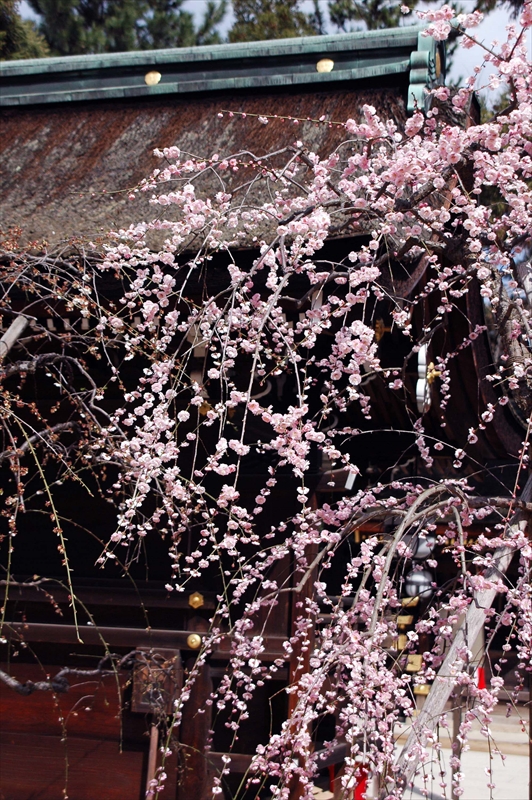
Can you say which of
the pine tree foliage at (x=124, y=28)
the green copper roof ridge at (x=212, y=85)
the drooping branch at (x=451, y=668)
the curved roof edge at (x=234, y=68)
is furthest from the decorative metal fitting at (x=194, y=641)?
the pine tree foliage at (x=124, y=28)

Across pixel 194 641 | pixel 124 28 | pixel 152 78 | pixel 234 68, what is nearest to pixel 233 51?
pixel 234 68

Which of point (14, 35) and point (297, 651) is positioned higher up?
point (14, 35)

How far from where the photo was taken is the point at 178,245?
11.9ft

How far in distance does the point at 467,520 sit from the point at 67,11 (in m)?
14.6

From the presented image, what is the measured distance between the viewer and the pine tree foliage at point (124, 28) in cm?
1439

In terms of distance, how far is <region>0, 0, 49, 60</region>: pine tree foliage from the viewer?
12.6 meters

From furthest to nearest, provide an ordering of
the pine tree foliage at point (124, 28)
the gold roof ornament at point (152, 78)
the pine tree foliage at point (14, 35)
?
the pine tree foliage at point (124, 28) < the pine tree foliage at point (14, 35) < the gold roof ornament at point (152, 78)

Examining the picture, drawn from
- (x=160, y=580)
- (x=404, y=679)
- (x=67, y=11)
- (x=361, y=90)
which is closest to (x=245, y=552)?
(x=160, y=580)

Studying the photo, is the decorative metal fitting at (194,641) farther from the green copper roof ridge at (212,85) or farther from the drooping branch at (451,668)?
the green copper roof ridge at (212,85)

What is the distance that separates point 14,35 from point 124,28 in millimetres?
2623

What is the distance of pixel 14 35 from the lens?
1264 cm

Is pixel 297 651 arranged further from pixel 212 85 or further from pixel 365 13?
pixel 365 13

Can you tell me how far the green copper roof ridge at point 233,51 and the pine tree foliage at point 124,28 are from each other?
358 inches

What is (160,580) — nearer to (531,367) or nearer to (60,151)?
(531,367)
